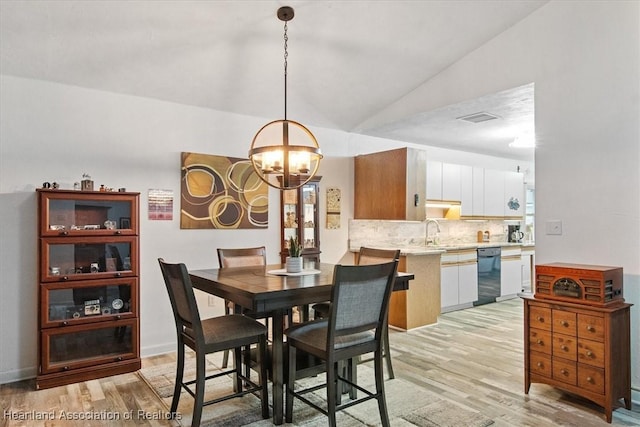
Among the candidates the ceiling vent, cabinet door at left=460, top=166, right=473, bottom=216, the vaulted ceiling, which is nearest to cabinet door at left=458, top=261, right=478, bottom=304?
cabinet door at left=460, top=166, right=473, bottom=216

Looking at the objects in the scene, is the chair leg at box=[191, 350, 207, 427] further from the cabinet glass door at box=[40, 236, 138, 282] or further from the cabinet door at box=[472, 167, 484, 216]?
the cabinet door at box=[472, 167, 484, 216]

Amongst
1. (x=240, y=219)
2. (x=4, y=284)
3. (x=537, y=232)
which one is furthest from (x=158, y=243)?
(x=537, y=232)

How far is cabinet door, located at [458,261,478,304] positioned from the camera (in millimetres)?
5695

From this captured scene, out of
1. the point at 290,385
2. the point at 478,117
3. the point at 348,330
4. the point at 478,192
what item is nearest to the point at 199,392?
the point at 290,385

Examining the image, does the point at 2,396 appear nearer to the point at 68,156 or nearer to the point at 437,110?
the point at 68,156

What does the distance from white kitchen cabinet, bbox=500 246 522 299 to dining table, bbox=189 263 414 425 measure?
13.5ft

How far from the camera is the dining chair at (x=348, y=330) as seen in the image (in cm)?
231

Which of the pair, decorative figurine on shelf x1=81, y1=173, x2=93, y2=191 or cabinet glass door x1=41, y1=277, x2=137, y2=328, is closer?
cabinet glass door x1=41, y1=277, x2=137, y2=328

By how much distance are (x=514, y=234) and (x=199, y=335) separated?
6.49 metres

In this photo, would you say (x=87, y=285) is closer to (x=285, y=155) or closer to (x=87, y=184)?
(x=87, y=184)

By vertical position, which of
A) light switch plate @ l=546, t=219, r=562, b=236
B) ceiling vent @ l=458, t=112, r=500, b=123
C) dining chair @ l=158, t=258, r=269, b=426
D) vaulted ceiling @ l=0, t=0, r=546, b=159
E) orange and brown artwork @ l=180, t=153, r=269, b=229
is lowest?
dining chair @ l=158, t=258, r=269, b=426

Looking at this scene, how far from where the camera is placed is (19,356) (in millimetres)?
3367

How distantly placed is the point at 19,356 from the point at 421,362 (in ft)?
11.2

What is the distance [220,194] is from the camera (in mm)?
4379
